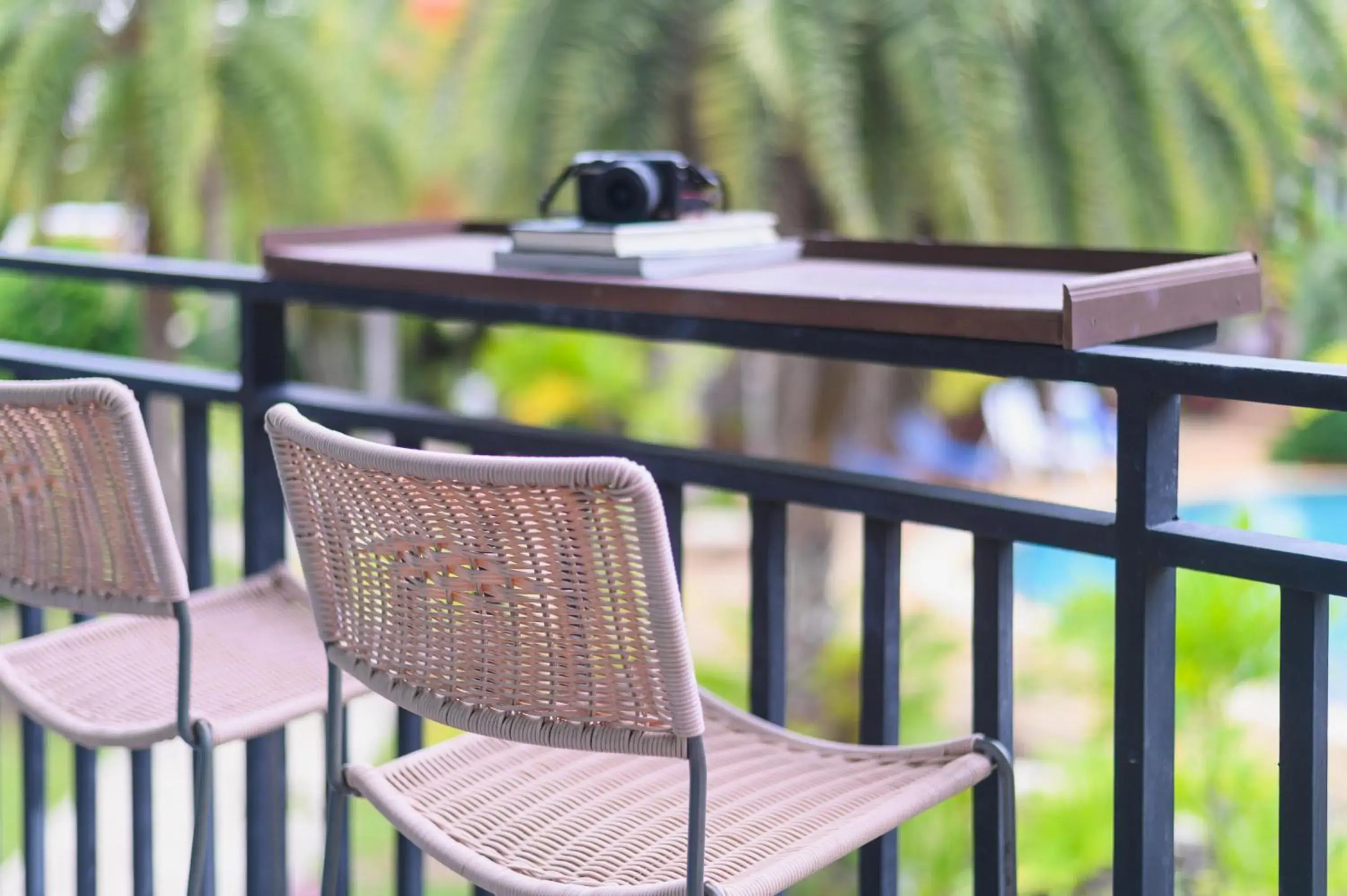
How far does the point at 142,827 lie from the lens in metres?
1.55

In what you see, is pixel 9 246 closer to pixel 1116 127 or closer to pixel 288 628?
pixel 288 628

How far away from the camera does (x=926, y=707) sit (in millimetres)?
4504

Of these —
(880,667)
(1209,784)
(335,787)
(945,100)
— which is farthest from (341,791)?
(1209,784)

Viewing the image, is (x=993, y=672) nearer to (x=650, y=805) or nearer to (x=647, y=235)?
(x=650, y=805)

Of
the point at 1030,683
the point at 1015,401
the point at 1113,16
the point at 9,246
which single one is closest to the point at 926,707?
the point at 1030,683

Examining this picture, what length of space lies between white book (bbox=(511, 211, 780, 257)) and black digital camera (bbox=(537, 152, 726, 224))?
12 millimetres

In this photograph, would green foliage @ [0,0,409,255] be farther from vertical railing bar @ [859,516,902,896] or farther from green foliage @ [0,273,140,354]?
Answer: vertical railing bar @ [859,516,902,896]

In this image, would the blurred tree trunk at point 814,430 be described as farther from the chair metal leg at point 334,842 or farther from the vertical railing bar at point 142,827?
the chair metal leg at point 334,842

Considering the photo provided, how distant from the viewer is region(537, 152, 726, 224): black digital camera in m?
1.38

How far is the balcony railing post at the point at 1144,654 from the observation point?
1.00 metres

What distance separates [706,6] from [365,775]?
2.98 metres

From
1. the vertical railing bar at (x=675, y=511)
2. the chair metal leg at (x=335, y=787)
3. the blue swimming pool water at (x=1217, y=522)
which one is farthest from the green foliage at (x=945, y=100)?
the blue swimming pool water at (x=1217, y=522)

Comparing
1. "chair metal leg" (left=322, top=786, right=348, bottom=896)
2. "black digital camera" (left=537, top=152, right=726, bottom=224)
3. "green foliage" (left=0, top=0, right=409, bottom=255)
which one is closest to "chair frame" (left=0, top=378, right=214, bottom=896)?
"chair metal leg" (left=322, top=786, right=348, bottom=896)

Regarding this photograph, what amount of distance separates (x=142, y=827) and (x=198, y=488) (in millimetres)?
368
